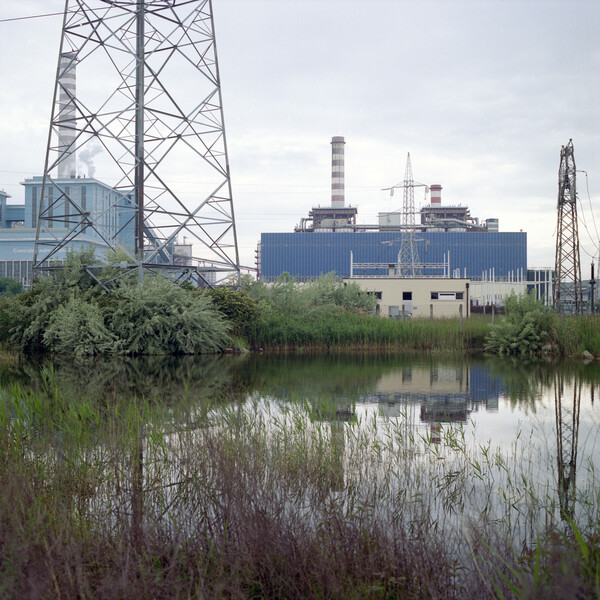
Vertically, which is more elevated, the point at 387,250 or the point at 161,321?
the point at 387,250

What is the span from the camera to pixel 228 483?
4055 millimetres

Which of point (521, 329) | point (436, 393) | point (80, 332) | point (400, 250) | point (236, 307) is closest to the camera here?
point (436, 393)

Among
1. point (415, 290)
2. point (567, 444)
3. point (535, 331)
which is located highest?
point (415, 290)

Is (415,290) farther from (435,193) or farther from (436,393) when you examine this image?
(435,193)

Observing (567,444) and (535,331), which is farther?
(535,331)

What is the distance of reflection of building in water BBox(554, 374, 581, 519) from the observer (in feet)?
15.6

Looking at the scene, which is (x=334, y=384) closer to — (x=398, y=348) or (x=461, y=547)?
(x=461, y=547)

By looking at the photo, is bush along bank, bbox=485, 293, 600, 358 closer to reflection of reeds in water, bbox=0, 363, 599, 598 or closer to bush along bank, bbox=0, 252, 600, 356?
bush along bank, bbox=0, 252, 600, 356

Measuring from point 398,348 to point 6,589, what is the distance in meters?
19.8

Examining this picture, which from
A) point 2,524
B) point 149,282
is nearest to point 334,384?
point 2,524

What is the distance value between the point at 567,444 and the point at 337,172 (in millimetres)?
89204

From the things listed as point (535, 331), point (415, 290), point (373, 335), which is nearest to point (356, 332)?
point (373, 335)

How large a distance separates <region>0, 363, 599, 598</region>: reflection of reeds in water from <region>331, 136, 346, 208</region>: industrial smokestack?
3419 inches

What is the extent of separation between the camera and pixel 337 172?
93.6 meters
